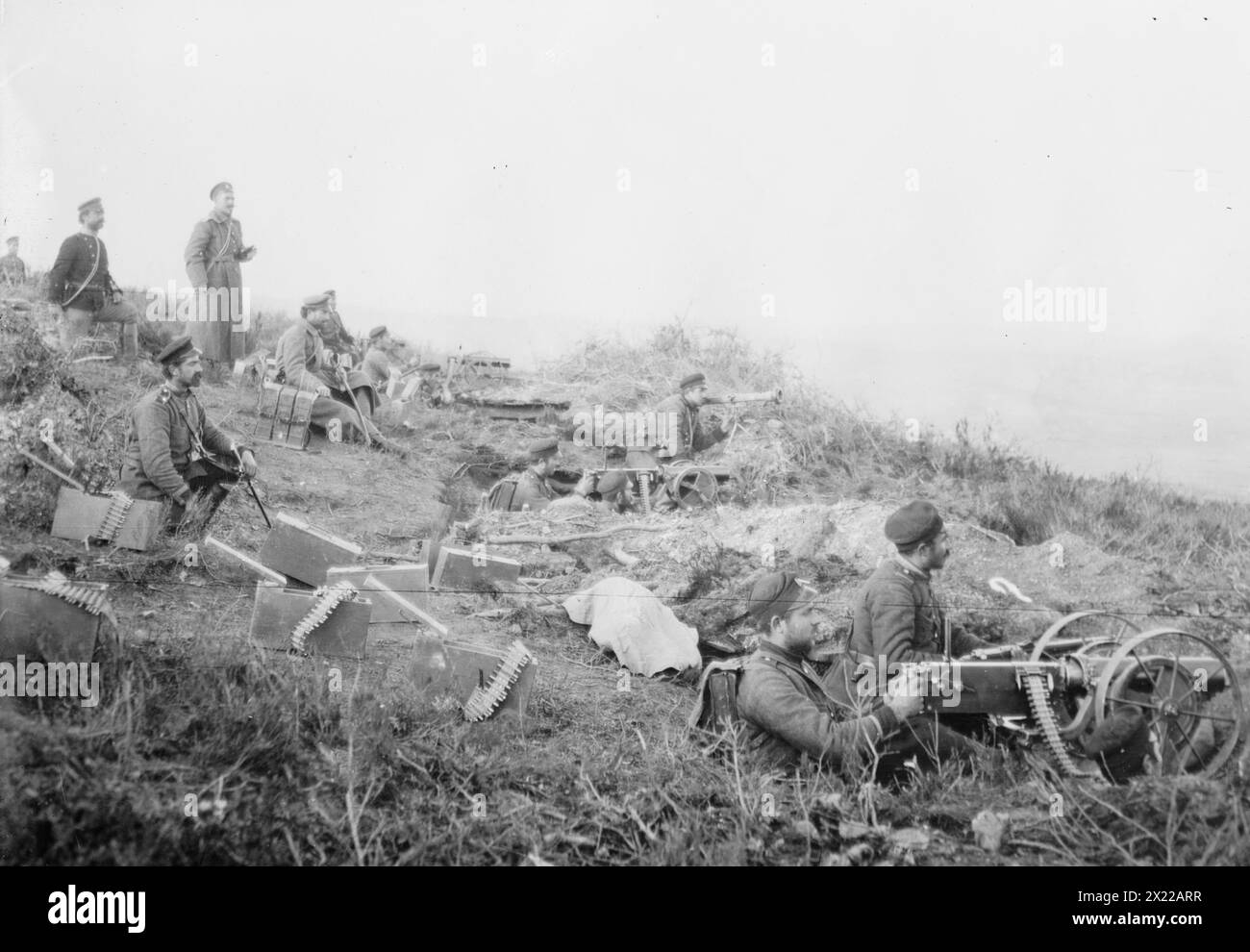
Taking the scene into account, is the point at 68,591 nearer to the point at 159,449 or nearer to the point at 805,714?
the point at 159,449

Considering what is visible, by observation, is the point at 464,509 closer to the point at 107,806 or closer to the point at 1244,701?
the point at 107,806

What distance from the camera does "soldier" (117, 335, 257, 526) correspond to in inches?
239

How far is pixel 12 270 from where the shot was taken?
257 inches

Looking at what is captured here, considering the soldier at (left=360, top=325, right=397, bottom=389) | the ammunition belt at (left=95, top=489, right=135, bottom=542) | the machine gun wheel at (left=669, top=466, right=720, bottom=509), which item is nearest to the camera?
the ammunition belt at (left=95, top=489, right=135, bottom=542)

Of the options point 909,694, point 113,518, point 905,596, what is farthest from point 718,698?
point 113,518

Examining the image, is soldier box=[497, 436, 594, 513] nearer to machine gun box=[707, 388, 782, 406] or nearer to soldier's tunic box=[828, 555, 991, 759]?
machine gun box=[707, 388, 782, 406]

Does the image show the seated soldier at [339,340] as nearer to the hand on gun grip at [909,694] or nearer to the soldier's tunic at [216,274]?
the soldier's tunic at [216,274]

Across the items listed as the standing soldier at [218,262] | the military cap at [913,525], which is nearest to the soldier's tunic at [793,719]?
the military cap at [913,525]

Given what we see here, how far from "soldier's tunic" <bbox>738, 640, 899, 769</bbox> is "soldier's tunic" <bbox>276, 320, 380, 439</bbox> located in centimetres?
514

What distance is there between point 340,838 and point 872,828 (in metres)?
2.21

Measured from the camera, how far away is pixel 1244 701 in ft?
14.3

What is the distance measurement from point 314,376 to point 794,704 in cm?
626

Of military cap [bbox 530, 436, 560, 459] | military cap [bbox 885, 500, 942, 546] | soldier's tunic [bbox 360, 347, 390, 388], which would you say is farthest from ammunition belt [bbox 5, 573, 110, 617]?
soldier's tunic [bbox 360, 347, 390, 388]
